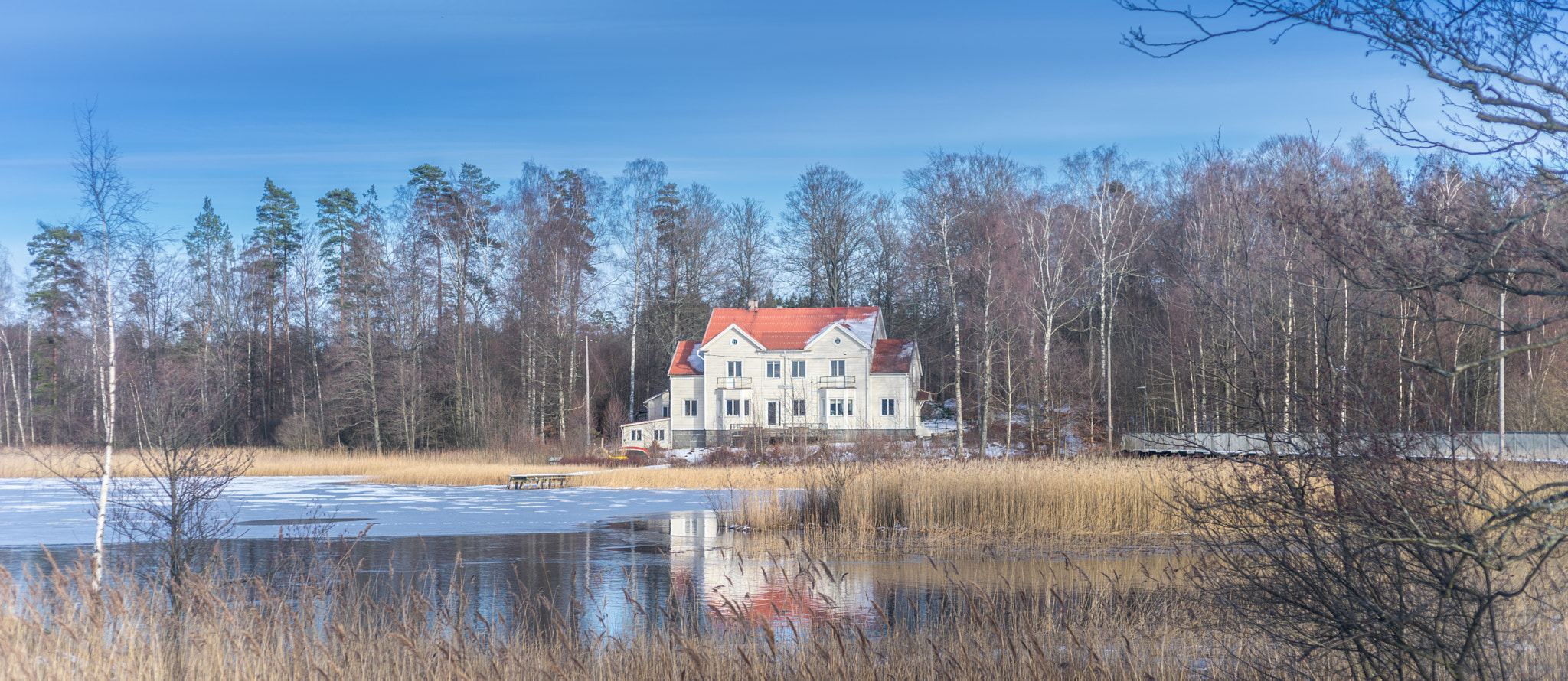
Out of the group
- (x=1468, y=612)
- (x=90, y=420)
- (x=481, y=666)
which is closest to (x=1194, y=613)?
(x=1468, y=612)

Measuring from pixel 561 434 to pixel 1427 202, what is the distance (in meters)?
42.6

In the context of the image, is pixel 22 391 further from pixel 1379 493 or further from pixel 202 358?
pixel 1379 493

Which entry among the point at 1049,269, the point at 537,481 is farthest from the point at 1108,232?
the point at 537,481

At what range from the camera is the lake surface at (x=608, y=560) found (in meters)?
9.65

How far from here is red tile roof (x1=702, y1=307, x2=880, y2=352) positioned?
49.9m

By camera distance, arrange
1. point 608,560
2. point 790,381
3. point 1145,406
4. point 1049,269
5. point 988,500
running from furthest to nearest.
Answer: point 790,381, point 1049,269, point 1145,406, point 988,500, point 608,560

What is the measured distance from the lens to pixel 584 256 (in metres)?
46.7

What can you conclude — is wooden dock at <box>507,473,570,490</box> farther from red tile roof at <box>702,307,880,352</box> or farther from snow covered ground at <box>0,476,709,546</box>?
red tile roof at <box>702,307,880,352</box>

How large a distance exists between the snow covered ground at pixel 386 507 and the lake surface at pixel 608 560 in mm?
84

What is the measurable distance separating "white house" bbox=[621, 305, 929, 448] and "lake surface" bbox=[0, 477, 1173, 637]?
22371 millimetres

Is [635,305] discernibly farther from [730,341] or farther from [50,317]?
[50,317]

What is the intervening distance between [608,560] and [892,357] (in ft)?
119

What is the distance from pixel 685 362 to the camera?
51000 mm

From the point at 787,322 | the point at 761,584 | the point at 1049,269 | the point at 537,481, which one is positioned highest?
the point at 1049,269
